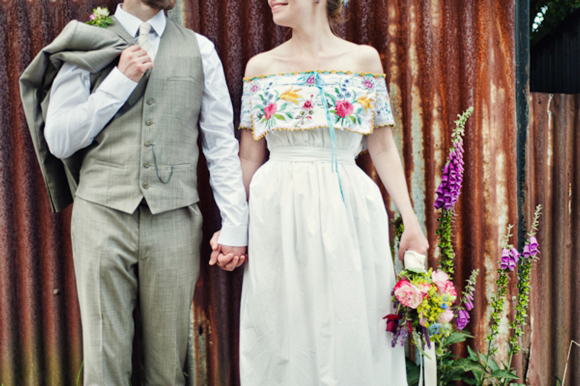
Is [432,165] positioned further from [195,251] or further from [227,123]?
[195,251]

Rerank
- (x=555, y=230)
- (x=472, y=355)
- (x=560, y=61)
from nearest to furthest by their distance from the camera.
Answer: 1. (x=472, y=355)
2. (x=555, y=230)
3. (x=560, y=61)

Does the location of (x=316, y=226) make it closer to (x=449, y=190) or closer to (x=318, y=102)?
(x=318, y=102)

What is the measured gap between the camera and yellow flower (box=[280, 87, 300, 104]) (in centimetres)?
181

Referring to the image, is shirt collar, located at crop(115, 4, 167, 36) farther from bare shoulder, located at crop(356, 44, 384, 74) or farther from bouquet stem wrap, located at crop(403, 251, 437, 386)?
bouquet stem wrap, located at crop(403, 251, 437, 386)

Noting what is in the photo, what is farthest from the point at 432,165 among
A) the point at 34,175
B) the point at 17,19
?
the point at 17,19

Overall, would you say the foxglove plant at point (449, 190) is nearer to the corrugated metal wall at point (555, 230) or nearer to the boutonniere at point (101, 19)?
the corrugated metal wall at point (555, 230)

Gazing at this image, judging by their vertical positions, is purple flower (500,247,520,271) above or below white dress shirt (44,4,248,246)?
below

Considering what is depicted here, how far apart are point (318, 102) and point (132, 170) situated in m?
0.78

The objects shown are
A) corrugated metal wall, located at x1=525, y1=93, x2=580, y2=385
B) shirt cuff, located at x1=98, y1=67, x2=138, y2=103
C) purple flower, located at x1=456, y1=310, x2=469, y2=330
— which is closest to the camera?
shirt cuff, located at x1=98, y1=67, x2=138, y2=103

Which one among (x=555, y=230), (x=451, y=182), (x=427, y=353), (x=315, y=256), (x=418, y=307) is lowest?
(x=427, y=353)

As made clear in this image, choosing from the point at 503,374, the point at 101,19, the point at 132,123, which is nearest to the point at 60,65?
the point at 101,19

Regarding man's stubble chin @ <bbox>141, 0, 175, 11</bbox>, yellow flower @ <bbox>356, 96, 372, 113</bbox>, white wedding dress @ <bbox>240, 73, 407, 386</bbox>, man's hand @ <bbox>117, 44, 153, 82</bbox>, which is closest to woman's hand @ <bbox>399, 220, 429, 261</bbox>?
white wedding dress @ <bbox>240, 73, 407, 386</bbox>

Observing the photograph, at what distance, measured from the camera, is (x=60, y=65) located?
169 centimetres

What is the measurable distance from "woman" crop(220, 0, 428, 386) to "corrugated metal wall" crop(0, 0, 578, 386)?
0.41 m
